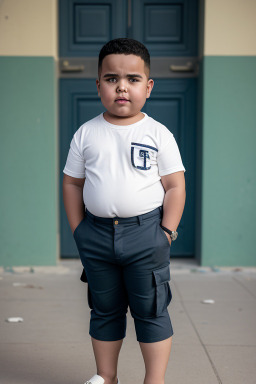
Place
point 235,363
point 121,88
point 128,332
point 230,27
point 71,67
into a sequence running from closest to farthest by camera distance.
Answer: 1. point 121,88
2. point 235,363
3. point 128,332
4. point 230,27
5. point 71,67

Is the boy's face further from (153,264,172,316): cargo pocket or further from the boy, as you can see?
(153,264,172,316): cargo pocket

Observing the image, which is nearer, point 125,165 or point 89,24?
point 125,165

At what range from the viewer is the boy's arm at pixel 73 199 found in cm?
216

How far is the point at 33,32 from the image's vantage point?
4707mm

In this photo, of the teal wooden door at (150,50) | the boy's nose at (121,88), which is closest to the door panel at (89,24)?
the teal wooden door at (150,50)

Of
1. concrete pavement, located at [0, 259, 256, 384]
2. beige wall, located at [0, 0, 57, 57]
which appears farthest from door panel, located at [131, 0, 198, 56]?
concrete pavement, located at [0, 259, 256, 384]

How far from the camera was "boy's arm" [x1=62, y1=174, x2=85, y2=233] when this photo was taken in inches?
85.2

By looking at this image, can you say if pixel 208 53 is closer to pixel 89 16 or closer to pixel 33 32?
pixel 89 16

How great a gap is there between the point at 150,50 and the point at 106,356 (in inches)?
145

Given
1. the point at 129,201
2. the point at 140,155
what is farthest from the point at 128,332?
the point at 140,155

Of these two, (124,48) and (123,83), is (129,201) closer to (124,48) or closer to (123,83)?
(123,83)

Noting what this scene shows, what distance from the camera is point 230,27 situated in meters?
4.70

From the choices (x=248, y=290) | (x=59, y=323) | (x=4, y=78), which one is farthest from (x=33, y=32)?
(x=248, y=290)

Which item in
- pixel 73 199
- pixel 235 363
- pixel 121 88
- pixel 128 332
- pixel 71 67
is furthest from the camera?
pixel 71 67
